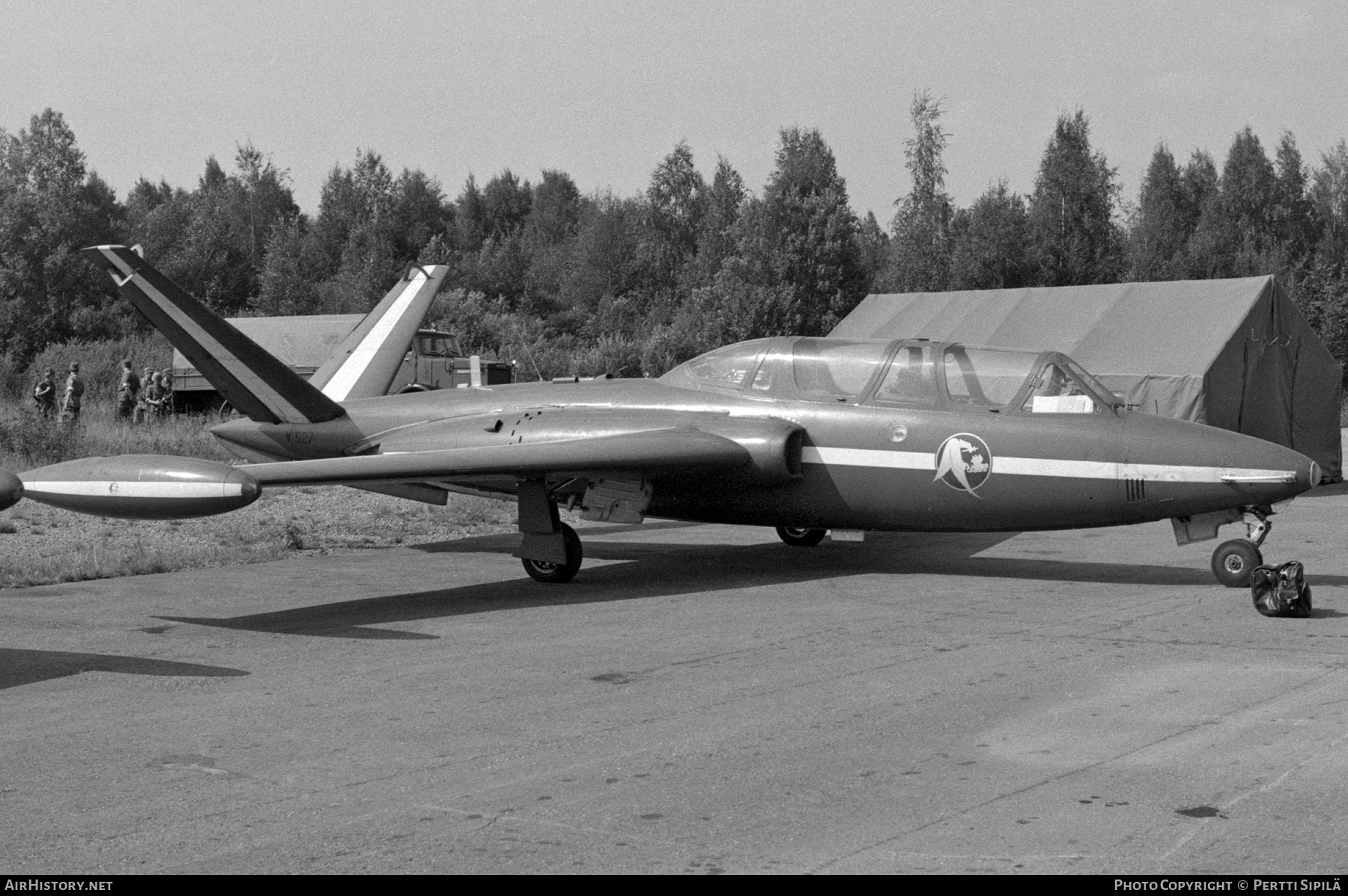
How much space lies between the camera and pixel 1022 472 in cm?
1154

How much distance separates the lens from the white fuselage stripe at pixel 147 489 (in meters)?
8.84

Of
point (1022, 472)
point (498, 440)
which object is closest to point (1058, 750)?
point (1022, 472)

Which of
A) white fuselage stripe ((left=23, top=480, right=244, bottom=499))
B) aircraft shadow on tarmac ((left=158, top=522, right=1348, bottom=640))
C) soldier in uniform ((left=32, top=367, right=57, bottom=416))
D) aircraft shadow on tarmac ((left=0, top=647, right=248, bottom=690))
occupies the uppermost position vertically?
soldier in uniform ((left=32, top=367, right=57, bottom=416))

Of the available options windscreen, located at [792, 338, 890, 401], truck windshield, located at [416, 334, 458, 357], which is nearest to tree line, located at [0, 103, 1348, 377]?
truck windshield, located at [416, 334, 458, 357]

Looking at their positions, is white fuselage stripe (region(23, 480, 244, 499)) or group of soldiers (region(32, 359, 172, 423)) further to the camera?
group of soldiers (region(32, 359, 172, 423))

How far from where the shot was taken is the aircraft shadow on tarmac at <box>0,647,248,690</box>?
27.4 feet

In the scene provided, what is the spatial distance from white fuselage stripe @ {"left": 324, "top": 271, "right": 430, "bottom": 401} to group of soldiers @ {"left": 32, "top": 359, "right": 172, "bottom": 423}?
11.9 meters

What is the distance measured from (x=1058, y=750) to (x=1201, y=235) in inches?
3465

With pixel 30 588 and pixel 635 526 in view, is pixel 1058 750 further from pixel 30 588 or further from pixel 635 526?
pixel 635 526

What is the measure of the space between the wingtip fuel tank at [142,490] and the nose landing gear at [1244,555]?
7.75m

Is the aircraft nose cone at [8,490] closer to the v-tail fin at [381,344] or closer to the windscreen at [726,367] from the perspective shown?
the windscreen at [726,367]

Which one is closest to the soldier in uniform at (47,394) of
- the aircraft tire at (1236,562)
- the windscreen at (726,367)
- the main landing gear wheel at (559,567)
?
the main landing gear wheel at (559,567)

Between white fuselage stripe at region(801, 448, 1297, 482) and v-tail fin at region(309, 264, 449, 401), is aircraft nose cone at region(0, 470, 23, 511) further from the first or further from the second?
v-tail fin at region(309, 264, 449, 401)
